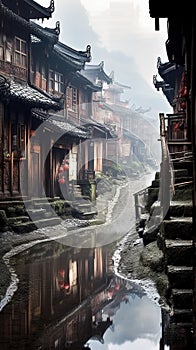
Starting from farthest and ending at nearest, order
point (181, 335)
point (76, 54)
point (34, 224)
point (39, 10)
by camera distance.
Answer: point (76, 54) < point (39, 10) < point (34, 224) < point (181, 335)

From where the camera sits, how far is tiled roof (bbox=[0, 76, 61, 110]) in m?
19.0

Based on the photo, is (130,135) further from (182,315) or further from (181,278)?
(182,315)

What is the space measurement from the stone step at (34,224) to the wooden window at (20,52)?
7.67 metres

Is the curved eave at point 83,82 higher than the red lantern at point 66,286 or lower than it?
higher

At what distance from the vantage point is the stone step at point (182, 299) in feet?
24.9

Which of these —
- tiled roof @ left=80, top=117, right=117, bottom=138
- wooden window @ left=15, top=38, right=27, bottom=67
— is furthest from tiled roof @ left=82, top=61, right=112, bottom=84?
wooden window @ left=15, top=38, right=27, bottom=67

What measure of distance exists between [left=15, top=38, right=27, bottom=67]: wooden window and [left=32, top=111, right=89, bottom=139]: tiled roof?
2.48 m

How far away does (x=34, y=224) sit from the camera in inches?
799

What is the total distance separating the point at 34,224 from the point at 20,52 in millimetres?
8560

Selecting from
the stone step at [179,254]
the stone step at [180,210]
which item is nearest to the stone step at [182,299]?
the stone step at [179,254]

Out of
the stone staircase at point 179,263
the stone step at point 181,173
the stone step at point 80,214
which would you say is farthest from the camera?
the stone step at point 80,214

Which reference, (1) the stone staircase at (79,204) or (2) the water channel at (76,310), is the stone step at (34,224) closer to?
(1) the stone staircase at (79,204)

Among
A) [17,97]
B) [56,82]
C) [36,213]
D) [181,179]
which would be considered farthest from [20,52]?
[181,179]

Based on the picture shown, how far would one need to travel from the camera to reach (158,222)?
12.2 meters
